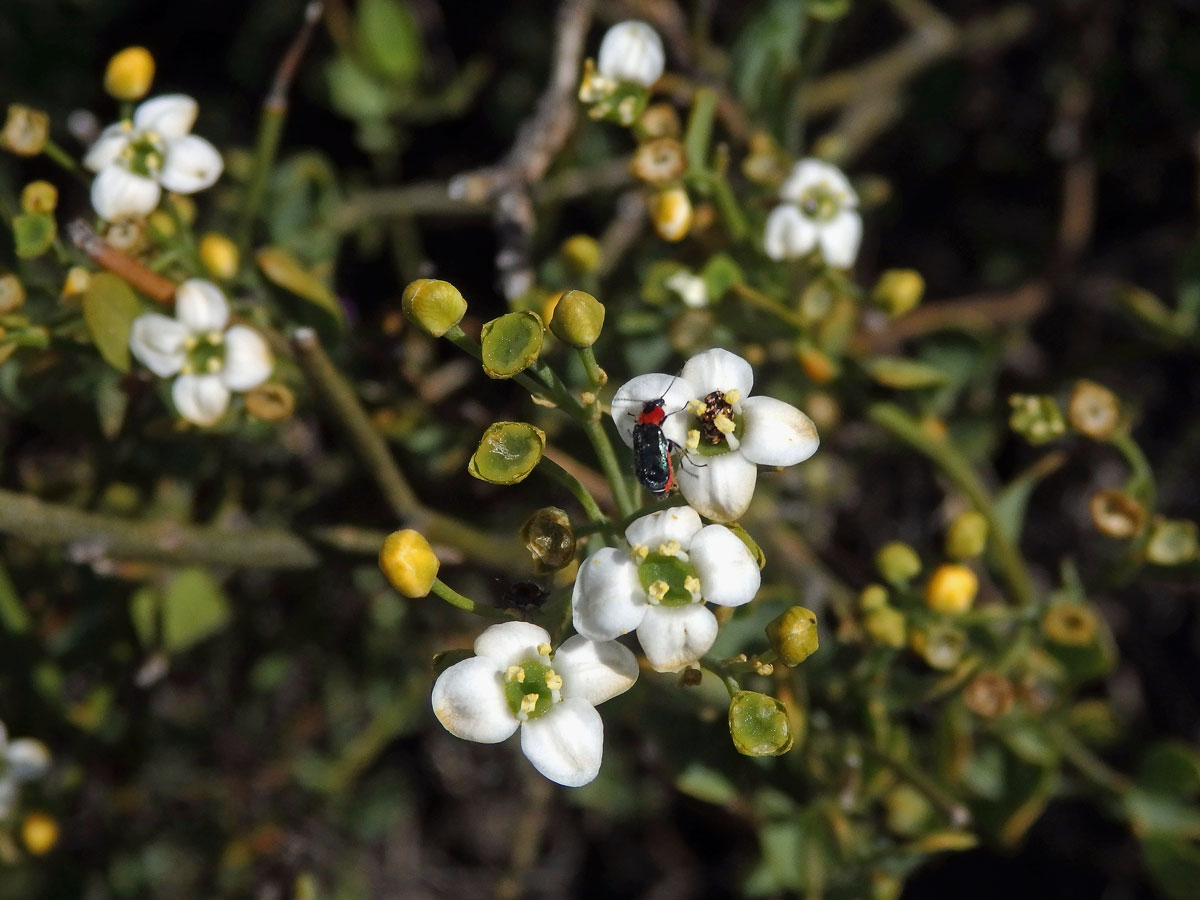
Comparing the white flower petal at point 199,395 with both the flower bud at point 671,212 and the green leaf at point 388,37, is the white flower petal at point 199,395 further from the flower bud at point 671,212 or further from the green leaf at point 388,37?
the green leaf at point 388,37

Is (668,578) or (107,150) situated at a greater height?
(107,150)

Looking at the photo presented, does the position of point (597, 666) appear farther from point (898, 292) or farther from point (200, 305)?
point (898, 292)

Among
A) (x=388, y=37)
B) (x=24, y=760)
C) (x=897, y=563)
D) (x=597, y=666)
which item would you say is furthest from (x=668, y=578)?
(x=388, y=37)

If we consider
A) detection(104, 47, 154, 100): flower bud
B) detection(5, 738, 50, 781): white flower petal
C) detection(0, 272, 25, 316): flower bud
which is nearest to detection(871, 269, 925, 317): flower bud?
detection(104, 47, 154, 100): flower bud

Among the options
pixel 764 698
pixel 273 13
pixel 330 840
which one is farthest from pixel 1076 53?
pixel 330 840

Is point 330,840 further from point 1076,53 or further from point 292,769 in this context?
point 1076,53

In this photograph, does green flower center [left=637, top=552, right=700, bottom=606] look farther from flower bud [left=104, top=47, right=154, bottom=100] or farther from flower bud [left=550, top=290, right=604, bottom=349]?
flower bud [left=104, top=47, right=154, bottom=100]

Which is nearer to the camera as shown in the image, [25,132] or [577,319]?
[577,319]
